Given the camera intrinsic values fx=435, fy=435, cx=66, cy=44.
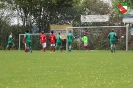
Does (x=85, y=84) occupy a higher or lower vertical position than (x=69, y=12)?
lower

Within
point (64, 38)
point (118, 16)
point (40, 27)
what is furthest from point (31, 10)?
point (118, 16)

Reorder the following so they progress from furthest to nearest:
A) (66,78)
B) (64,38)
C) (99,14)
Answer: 1. (99,14)
2. (64,38)
3. (66,78)

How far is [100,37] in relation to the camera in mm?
46219

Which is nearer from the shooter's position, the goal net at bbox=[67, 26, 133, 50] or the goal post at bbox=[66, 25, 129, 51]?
the goal post at bbox=[66, 25, 129, 51]

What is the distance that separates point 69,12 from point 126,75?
117ft

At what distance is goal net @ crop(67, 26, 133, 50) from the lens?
44.7 meters

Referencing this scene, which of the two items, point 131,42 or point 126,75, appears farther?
point 131,42

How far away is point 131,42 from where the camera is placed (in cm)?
4466

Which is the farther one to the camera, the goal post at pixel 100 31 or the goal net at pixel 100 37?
the goal net at pixel 100 37

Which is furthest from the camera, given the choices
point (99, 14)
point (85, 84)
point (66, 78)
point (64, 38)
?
point (99, 14)

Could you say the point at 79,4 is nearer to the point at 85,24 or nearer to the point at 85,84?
the point at 85,24

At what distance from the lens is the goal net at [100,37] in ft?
147

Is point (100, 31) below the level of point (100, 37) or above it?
above

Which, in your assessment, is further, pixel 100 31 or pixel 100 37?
pixel 100 31
